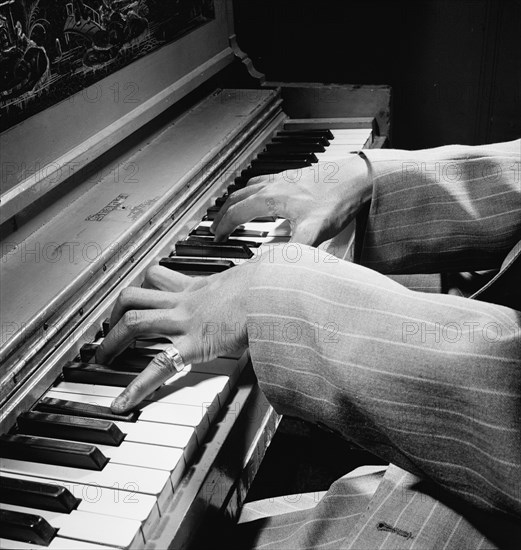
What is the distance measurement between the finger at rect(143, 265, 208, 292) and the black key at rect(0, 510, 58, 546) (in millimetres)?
427

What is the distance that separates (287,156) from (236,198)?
42cm

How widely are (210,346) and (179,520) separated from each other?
9.8 inches

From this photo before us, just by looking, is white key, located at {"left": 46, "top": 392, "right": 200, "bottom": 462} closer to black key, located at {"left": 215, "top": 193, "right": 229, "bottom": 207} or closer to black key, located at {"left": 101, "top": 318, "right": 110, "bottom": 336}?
black key, located at {"left": 101, "top": 318, "right": 110, "bottom": 336}

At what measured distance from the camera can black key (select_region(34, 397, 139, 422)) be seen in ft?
3.19

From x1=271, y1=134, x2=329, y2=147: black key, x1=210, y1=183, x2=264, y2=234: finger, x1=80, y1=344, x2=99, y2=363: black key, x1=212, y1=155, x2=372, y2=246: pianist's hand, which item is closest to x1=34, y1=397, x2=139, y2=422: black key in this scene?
x1=80, y1=344, x2=99, y2=363: black key

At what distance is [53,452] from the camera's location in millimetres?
899

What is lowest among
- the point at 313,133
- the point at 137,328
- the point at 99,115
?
the point at 313,133

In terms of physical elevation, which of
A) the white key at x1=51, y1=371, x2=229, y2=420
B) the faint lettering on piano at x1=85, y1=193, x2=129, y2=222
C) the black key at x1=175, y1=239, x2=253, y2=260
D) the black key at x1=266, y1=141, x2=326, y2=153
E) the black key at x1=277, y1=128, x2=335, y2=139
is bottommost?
the black key at x1=277, y1=128, x2=335, y2=139

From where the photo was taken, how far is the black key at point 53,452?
0.89 m

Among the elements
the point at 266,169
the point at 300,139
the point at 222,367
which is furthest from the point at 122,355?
the point at 300,139

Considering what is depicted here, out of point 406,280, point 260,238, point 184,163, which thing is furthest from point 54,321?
point 406,280

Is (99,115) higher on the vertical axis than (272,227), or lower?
higher

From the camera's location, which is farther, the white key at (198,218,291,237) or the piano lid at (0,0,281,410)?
the white key at (198,218,291,237)

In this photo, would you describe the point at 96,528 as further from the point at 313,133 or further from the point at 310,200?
the point at 313,133
